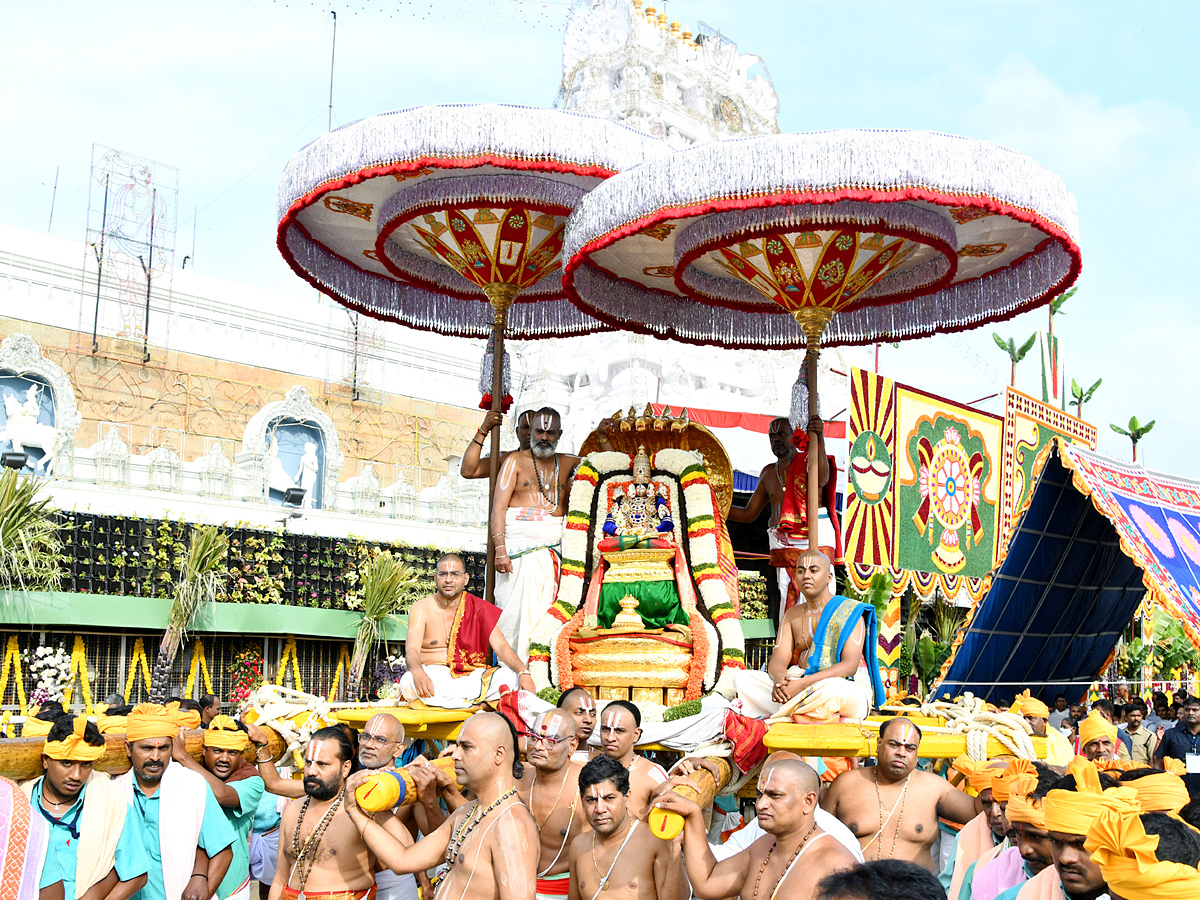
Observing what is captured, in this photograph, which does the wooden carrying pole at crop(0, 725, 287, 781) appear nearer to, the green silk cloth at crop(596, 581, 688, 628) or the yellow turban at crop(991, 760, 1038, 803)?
the green silk cloth at crop(596, 581, 688, 628)

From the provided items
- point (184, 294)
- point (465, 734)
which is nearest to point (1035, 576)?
point (465, 734)

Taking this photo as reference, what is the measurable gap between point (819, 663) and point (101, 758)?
12.1 feet

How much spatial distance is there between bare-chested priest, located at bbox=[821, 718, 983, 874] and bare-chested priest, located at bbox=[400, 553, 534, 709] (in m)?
2.22

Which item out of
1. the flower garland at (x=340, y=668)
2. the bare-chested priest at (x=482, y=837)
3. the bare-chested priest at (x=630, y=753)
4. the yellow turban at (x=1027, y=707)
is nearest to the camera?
the bare-chested priest at (x=482, y=837)

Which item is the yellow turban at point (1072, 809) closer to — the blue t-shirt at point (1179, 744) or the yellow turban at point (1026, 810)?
the yellow turban at point (1026, 810)

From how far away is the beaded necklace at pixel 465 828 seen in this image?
14.0ft

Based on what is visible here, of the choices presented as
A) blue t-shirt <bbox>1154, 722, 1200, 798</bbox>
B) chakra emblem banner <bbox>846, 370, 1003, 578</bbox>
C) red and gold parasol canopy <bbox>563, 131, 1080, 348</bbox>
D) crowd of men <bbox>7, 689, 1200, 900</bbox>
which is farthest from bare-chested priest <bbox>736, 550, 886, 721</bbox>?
chakra emblem banner <bbox>846, 370, 1003, 578</bbox>

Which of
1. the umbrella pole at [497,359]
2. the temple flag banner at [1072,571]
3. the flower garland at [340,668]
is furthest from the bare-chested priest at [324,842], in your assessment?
the flower garland at [340,668]

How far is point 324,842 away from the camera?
15.6 ft

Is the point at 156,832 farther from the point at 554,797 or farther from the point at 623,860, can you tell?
the point at 623,860

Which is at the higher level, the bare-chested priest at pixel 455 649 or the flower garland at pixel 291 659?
the bare-chested priest at pixel 455 649

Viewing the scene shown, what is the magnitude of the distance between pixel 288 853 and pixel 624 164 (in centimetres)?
464

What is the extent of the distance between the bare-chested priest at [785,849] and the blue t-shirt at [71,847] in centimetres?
241

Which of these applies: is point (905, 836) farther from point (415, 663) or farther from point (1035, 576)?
point (1035, 576)
